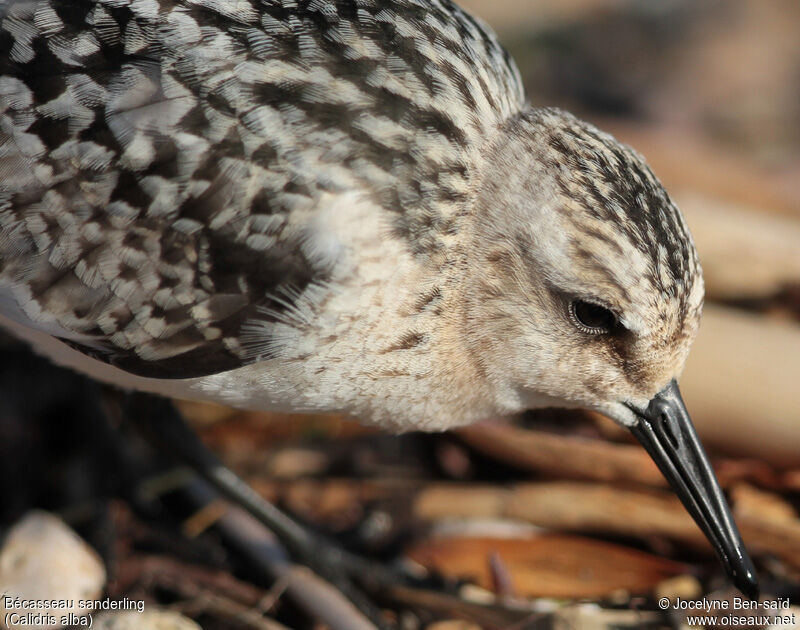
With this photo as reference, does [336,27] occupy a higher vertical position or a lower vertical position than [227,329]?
higher

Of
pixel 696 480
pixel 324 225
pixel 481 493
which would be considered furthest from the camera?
pixel 481 493

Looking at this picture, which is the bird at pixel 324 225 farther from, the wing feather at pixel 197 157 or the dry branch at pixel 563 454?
the dry branch at pixel 563 454

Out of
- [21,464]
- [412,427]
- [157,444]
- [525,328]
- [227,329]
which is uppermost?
[525,328]

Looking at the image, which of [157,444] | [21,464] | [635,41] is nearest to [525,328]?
[157,444]

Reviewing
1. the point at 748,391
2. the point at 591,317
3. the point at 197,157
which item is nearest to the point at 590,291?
the point at 591,317

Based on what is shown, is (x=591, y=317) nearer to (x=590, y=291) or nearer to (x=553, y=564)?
(x=590, y=291)

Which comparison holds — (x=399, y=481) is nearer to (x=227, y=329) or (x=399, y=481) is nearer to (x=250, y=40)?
(x=227, y=329)
